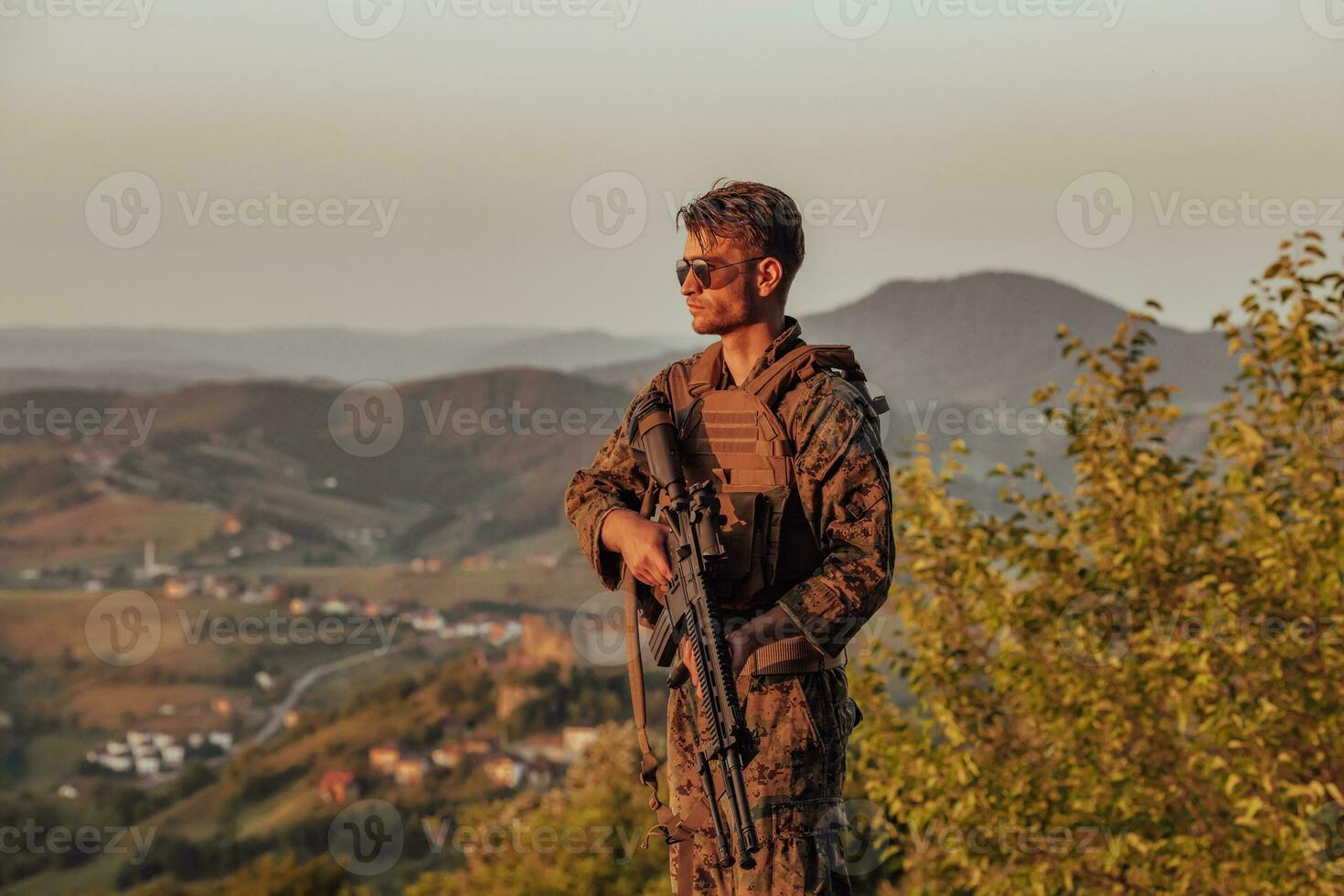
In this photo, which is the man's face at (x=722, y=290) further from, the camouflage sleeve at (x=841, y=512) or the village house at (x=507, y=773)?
the village house at (x=507, y=773)

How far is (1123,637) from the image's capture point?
1115 cm

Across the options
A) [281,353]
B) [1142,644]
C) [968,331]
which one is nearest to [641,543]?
[1142,644]

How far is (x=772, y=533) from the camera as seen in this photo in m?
4.21

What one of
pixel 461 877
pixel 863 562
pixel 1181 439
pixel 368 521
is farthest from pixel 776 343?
pixel 368 521

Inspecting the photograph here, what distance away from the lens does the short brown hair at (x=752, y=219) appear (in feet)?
14.1

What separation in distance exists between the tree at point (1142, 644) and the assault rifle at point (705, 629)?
649 centimetres

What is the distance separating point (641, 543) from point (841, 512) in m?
0.56

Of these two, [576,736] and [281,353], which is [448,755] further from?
[281,353]

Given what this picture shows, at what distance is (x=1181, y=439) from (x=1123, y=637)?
31763mm

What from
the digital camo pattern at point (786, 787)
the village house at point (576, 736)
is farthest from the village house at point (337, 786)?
the digital camo pattern at point (786, 787)

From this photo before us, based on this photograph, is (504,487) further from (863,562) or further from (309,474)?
(863,562)

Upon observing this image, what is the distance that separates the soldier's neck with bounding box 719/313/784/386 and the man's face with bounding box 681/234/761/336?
1.5 inches

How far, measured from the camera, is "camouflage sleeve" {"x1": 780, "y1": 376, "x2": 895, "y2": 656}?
4047mm

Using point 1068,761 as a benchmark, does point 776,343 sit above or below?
above
